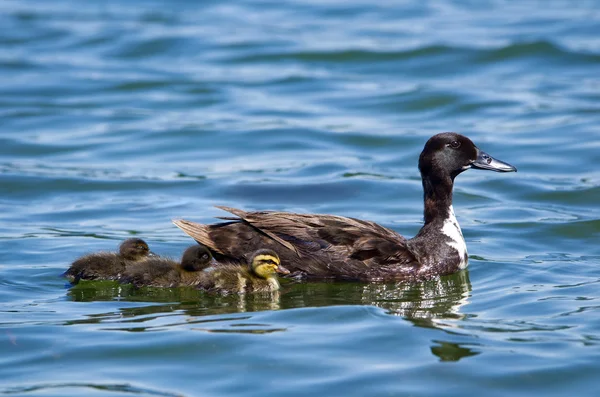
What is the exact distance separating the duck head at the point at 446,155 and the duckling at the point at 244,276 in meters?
2.10

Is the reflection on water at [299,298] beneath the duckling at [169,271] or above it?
beneath

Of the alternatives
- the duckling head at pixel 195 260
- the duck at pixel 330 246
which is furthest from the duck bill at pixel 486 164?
the duckling head at pixel 195 260

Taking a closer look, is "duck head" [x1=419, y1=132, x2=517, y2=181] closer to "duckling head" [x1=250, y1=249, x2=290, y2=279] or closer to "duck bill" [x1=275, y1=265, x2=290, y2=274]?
"duck bill" [x1=275, y1=265, x2=290, y2=274]

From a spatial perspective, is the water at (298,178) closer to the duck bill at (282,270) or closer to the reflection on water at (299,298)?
the reflection on water at (299,298)

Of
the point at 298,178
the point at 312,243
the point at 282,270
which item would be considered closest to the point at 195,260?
the point at 282,270

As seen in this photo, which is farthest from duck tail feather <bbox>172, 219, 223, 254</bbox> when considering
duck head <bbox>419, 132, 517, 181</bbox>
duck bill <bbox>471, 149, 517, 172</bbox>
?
duck bill <bbox>471, 149, 517, 172</bbox>

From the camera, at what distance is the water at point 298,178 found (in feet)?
26.6

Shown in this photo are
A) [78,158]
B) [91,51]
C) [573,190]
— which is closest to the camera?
[573,190]

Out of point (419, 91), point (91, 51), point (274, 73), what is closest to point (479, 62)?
point (419, 91)

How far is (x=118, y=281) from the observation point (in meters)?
9.98

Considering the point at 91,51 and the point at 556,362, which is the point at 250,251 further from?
the point at 91,51

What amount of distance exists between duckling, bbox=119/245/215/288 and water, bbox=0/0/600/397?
0.13 metres

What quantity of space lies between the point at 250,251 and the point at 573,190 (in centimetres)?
559

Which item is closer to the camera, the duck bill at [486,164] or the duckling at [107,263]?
the duckling at [107,263]
